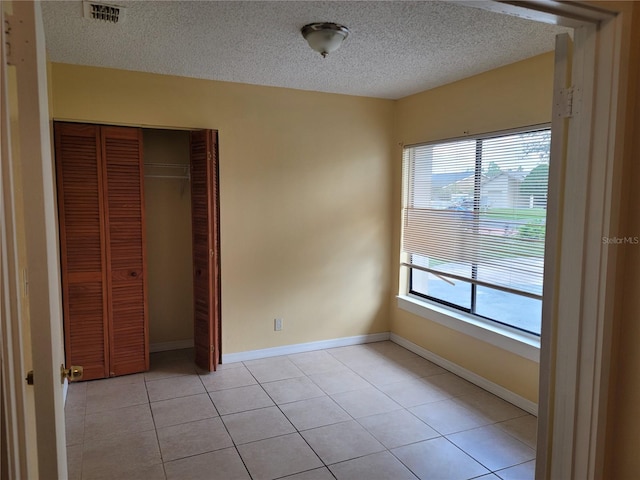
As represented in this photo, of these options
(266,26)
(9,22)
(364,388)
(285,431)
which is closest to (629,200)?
(9,22)

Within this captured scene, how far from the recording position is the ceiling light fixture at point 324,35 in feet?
8.52

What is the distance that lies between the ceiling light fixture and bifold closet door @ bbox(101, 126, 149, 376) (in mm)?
1799

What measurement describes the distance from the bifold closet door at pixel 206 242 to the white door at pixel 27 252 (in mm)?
2681

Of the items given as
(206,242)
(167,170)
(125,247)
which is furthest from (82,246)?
(167,170)

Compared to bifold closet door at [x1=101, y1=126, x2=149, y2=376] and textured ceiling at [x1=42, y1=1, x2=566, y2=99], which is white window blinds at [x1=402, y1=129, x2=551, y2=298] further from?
bifold closet door at [x1=101, y1=126, x2=149, y2=376]

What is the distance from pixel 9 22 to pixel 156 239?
11.8 feet

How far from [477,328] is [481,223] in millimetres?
856

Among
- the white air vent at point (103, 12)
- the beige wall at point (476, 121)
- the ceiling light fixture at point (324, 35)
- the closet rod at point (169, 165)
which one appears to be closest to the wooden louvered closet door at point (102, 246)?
the closet rod at point (169, 165)

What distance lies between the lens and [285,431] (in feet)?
9.74

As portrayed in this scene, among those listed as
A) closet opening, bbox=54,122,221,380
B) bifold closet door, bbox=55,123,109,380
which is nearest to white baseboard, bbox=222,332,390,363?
closet opening, bbox=54,122,221,380

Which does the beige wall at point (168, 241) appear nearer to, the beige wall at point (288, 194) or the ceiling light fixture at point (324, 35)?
the beige wall at point (288, 194)

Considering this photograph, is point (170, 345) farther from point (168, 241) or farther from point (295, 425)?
point (295, 425)

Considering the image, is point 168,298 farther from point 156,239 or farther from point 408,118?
point 408,118

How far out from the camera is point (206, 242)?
12.6ft
